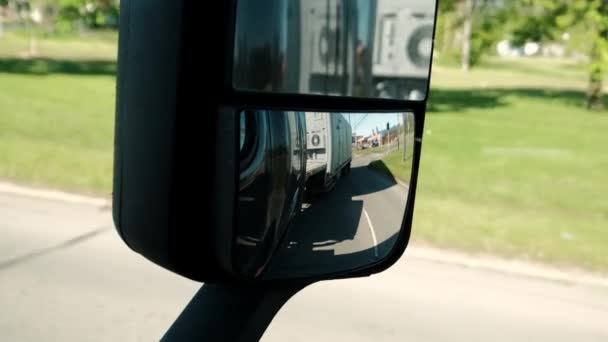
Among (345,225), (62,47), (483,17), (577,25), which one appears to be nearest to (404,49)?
(345,225)

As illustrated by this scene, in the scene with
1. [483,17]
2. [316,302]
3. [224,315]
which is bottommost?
[316,302]

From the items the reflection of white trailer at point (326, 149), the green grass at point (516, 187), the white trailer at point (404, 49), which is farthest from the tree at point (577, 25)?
the reflection of white trailer at point (326, 149)

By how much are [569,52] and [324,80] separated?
23807 millimetres

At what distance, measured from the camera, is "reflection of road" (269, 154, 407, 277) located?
1.13m

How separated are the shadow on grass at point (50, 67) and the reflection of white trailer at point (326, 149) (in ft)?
79.9

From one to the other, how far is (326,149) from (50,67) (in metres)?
28.4

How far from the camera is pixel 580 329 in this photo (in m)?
4.88

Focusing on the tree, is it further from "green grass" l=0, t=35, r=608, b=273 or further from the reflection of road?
the reflection of road

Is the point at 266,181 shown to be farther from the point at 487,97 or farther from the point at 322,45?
the point at 487,97

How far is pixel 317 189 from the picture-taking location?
3.68 feet

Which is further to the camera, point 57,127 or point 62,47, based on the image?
point 62,47

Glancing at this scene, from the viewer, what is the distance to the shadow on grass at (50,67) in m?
25.2

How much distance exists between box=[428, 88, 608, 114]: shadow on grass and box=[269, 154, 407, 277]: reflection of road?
19.6 meters

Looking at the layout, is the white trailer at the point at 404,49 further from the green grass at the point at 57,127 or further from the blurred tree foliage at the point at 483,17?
the blurred tree foliage at the point at 483,17
